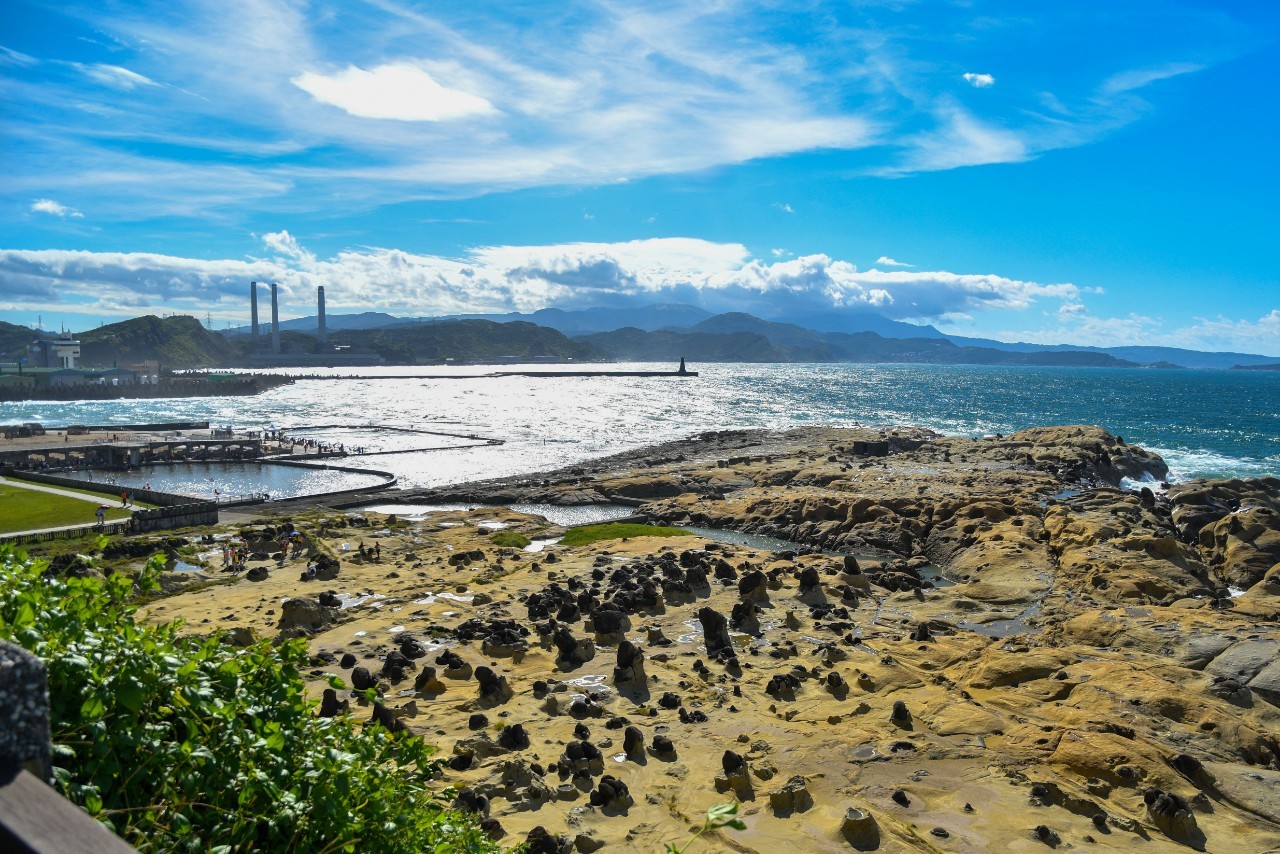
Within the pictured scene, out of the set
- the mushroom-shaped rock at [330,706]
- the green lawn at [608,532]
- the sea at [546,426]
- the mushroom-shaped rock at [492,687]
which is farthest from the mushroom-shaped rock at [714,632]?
the sea at [546,426]

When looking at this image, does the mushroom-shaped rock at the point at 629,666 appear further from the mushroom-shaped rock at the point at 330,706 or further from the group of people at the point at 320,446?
the group of people at the point at 320,446

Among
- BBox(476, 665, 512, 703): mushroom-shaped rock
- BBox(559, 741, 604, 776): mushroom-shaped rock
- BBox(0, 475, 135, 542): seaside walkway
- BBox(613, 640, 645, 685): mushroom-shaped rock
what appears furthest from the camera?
BBox(0, 475, 135, 542): seaside walkway

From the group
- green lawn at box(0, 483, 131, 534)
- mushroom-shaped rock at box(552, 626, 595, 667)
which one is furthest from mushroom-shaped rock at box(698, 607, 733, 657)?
green lawn at box(0, 483, 131, 534)

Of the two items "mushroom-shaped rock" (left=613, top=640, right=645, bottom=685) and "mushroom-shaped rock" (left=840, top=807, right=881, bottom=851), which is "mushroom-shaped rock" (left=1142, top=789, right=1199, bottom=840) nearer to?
"mushroom-shaped rock" (left=840, top=807, right=881, bottom=851)

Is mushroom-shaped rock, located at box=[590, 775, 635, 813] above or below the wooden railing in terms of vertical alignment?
below

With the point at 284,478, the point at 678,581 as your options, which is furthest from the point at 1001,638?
the point at 284,478

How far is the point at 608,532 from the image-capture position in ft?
201

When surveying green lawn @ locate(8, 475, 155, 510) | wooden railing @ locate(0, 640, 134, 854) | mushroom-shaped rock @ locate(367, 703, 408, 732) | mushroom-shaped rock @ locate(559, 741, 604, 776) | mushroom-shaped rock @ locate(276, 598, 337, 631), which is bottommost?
green lawn @ locate(8, 475, 155, 510)

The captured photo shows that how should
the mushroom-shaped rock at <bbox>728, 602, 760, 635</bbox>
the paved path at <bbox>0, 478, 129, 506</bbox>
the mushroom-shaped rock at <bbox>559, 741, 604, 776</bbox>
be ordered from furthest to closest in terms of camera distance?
the paved path at <bbox>0, 478, 129, 506</bbox>, the mushroom-shaped rock at <bbox>728, 602, 760, 635</bbox>, the mushroom-shaped rock at <bbox>559, 741, 604, 776</bbox>

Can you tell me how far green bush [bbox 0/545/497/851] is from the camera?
246 inches

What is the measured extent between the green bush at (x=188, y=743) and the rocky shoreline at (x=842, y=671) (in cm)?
1168

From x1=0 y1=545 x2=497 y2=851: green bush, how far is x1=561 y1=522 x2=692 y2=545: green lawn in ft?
164

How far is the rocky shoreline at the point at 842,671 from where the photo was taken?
67.5 ft

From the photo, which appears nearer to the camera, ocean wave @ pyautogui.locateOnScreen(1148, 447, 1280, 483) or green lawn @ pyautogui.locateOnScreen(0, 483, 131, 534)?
green lawn @ pyautogui.locateOnScreen(0, 483, 131, 534)
